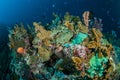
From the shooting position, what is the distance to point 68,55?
14.3ft

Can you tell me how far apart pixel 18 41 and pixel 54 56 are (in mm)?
1660

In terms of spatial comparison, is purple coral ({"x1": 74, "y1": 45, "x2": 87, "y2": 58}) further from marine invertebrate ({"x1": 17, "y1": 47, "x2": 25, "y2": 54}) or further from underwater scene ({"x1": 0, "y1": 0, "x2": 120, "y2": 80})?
marine invertebrate ({"x1": 17, "y1": 47, "x2": 25, "y2": 54})

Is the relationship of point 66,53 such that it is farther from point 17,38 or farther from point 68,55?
point 17,38

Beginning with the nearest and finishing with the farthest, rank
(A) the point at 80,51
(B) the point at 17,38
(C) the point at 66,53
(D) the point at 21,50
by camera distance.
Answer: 1. (A) the point at 80,51
2. (C) the point at 66,53
3. (D) the point at 21,50
4. (B) the point at 17,38

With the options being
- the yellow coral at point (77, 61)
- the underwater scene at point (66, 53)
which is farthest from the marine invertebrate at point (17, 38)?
the yellow coral at point (77, 61)

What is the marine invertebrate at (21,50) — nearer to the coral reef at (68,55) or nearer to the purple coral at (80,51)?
the coral reef at (68,55)

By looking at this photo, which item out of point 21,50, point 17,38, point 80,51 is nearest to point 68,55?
point 80,51

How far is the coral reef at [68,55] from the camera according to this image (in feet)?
13.1

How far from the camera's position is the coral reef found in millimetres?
4000

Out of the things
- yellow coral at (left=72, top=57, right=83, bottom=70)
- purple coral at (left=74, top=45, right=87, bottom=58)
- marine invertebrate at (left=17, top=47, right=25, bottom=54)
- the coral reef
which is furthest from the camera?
marine invertebrate at (left=17, top=47, right=25, bottom=54)

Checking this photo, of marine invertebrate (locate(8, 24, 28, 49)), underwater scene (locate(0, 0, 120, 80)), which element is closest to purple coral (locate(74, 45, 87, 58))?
underwater scene (locate(0, 0, 120, 80))

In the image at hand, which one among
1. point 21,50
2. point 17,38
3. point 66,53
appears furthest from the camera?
point 17,38

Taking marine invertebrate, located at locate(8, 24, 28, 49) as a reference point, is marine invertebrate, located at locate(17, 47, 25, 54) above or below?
below

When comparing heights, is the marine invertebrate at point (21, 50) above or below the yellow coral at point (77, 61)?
above
